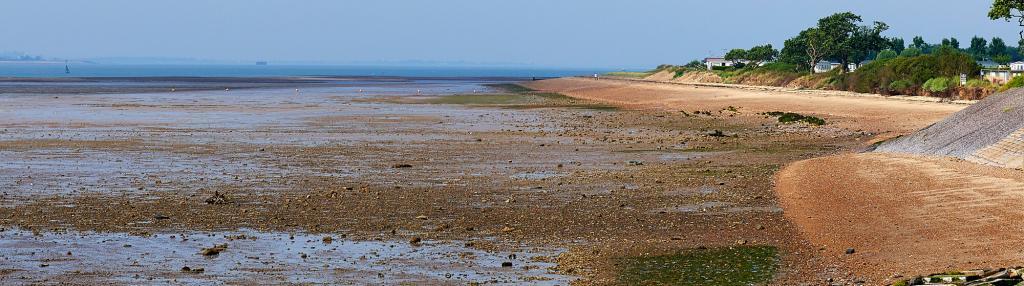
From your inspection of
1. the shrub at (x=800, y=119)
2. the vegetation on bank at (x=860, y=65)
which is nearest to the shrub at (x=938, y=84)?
the vegetation on bank at (x=860, y=65)

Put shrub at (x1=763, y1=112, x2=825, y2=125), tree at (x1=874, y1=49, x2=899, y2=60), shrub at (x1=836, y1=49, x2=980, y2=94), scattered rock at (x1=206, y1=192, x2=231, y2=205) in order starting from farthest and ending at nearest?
tree at (x1=874, y1=49, x2=899, y2=60)
shrub at (x1=836, y1=49, x2=980, y2=94)
shrub at (x1=763, y1=112, x2=825, y2=125)
scattered rock at (x1=206, y1=192, x2=231, y2=205)

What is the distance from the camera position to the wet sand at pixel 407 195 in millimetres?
14992

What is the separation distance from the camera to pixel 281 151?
33438mm

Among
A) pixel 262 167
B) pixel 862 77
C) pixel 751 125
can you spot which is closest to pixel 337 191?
pixel 262 167

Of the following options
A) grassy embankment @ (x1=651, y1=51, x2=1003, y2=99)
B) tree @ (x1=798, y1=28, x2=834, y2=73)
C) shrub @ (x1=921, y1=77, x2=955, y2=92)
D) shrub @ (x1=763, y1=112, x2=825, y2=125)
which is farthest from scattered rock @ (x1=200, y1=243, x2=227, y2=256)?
tree @ (x1=798, y1=28, x2=834, y2=73)

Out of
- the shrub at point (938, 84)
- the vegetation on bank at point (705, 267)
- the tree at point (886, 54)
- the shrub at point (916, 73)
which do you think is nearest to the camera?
the vegetation on bank at point (705, 267)

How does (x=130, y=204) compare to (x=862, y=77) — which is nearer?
(x=130, y=204)

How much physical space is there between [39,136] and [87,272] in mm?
26999

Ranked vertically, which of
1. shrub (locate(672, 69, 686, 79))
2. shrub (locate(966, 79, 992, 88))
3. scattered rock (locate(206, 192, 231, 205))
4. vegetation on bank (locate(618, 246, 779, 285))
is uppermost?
vegetation on bank (locate(618, 246, 779, 285))

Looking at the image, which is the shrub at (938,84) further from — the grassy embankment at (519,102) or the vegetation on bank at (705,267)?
the vegetation on bank at (705,267)

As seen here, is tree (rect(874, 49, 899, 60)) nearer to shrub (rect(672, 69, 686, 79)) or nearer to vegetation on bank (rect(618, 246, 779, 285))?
shrub (rect(672, 69, 686, 79))

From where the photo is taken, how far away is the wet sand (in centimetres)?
1499

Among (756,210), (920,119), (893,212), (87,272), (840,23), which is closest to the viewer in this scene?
(87,272)

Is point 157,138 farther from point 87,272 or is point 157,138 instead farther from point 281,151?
point 87,272
